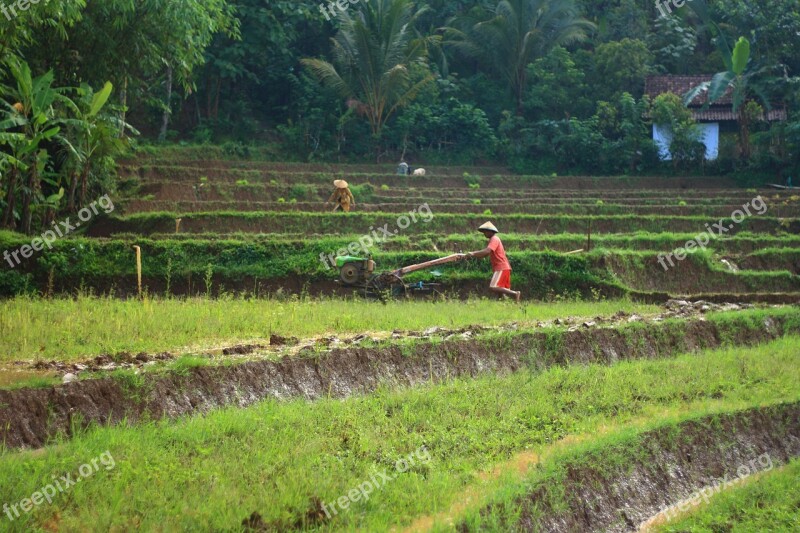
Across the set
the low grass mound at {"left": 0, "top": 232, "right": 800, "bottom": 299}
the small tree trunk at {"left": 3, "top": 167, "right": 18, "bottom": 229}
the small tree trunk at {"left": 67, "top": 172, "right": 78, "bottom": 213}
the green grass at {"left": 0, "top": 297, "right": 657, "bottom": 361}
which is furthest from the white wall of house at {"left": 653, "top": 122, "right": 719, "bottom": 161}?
the small tree trunk at {"left": 3, "top": 167, "right": 18, "bottom": 229}

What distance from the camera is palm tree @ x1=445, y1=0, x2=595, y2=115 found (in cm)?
3538

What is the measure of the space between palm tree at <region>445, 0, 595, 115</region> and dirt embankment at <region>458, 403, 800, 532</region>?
27626 mm

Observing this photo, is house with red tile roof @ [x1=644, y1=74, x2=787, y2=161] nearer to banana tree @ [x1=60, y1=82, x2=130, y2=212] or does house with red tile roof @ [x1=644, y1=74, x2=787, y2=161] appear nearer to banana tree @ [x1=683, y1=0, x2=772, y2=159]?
banana tree @ [x1=683, y1=0, x2=772, y2=159]

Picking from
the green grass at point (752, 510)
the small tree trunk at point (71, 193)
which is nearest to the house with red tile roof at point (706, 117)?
the small tree trunk at point (71, 193)

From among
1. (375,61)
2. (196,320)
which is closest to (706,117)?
(375,61)

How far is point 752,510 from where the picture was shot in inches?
305

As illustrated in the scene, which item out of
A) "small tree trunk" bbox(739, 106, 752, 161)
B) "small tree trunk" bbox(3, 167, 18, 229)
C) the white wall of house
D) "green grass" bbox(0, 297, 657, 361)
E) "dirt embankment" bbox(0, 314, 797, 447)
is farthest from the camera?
the white wall of house

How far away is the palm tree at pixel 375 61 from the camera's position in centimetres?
3209

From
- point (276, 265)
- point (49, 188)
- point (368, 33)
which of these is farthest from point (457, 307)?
point (368, 33)

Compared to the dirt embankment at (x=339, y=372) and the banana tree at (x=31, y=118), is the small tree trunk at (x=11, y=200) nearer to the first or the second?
the banana tree at (x=31, y=118)

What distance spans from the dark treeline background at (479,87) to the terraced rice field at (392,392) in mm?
13779

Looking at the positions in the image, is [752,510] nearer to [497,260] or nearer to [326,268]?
[497,260]

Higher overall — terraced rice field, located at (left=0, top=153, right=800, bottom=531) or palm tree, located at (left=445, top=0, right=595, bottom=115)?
palm tree, located at (left=445, top=0, right=595, bottom=115)

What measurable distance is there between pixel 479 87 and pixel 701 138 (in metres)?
9.32
